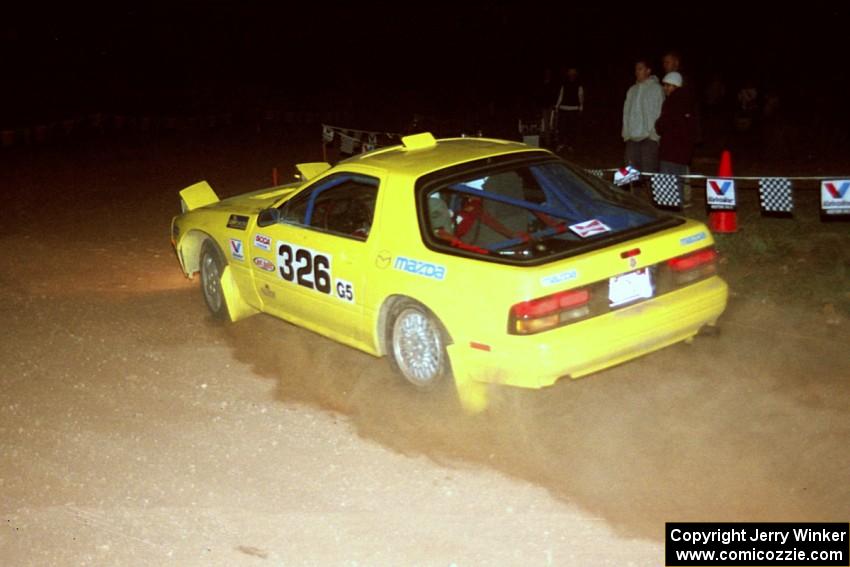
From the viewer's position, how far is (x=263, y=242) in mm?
7688

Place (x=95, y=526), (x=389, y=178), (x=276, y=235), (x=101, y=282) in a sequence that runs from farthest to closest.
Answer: (x=101, y=282) < (x=276, y=235) < (x=389, y=178) < (x=95, y=526)

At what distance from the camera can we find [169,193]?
16.6m

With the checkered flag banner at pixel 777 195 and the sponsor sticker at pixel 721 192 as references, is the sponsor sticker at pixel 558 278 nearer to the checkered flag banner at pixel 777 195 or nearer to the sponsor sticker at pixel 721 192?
the checkered flag banner at pixel 777 195

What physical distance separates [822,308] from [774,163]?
30.6ft

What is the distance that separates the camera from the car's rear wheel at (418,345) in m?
6.41

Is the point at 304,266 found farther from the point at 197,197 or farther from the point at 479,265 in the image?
the point at 197,197

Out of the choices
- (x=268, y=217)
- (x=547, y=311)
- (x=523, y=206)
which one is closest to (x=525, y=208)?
(x=523, y=206)

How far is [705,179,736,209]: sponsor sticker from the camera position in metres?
9.95

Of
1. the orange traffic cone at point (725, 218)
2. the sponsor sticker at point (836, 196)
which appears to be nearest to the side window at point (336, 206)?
the sponsor sticker at point (836, 196)

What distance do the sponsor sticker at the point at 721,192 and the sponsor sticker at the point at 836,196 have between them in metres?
1.09

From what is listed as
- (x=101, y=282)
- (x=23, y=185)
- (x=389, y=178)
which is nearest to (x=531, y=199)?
(x=389, y=178)

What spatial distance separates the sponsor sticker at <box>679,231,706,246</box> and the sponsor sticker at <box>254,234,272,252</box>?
2907 millimetres

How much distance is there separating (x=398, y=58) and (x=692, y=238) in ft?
135

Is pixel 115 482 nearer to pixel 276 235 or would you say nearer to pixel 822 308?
pixel 276 235
